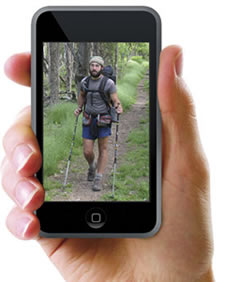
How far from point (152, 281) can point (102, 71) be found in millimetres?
1015

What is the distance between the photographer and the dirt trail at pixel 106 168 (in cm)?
158

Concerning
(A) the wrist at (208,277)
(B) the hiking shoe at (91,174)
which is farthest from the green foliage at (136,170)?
(A) the wrist at (208,277)

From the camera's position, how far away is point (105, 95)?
1664 mm

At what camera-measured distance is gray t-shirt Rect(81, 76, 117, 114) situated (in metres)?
1.65

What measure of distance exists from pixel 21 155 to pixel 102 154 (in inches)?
15.0

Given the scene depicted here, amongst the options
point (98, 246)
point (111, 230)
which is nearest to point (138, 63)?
point (111, 230)

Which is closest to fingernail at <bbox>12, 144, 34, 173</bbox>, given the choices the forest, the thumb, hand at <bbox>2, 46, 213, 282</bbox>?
hand at <bbox>2, 46, 213, 282</bbox>

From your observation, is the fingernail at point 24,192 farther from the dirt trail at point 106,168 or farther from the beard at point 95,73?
the beard at point 95,73

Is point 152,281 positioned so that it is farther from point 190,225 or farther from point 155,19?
point 155,19

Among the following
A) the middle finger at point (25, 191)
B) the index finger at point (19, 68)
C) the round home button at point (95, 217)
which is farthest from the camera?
the index finger at point (19, 68)

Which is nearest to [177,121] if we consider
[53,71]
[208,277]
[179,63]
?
[179,63]

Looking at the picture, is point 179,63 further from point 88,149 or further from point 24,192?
point 24,192

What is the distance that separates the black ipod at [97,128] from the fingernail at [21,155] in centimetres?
9

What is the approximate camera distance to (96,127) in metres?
1.66
